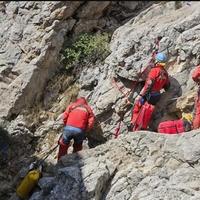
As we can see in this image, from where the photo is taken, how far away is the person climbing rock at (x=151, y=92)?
13516mm

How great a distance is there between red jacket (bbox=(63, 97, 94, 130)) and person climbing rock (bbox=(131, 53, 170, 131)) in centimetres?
126

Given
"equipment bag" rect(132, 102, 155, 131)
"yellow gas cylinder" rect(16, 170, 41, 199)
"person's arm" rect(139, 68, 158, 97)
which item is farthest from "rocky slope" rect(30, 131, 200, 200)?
"person's arm" rect(139, 68, 158, 97)

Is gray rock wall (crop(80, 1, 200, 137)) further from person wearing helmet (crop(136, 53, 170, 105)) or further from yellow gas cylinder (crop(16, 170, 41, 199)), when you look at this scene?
yellow gas cylinder (crop(16, 170, 41, 199))

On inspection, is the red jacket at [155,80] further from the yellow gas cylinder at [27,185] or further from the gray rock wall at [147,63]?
the yellow gas cylinder at [27,185]

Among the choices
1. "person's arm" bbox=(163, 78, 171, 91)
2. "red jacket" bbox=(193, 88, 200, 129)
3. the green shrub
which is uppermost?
the green shrub

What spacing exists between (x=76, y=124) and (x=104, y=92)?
1779 millimetres

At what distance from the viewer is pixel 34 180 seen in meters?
12.3

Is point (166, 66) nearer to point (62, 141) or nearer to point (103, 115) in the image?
point (103, 115)

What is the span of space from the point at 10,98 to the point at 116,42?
11.7 ft

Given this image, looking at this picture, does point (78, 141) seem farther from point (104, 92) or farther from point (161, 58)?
point (161, 58)

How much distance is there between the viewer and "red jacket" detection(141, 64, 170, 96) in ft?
44.2

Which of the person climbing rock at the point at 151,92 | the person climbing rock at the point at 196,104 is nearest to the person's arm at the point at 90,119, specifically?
the person climbing rock at the point at 151,92

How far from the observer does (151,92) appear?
13617 mm

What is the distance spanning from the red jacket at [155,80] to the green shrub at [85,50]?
97.8 inches
